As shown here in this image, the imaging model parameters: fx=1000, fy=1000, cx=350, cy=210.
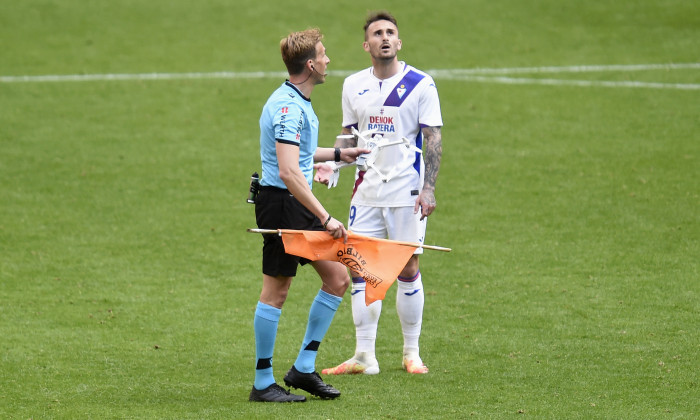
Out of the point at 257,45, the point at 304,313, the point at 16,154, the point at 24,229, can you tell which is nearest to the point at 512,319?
the point at 304,313

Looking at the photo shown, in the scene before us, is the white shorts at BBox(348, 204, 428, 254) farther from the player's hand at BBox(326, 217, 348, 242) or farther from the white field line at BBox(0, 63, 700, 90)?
the white field line at BBox(0, 63, 700, 90)

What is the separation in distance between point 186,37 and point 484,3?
19.4 ft

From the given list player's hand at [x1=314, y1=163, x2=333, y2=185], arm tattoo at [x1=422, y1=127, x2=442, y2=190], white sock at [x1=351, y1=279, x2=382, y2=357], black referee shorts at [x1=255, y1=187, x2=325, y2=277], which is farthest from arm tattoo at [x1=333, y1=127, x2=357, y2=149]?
black referee shorts at [x1=255, y1=187, x2=325, y2=277]

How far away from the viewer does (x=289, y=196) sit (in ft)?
19.9

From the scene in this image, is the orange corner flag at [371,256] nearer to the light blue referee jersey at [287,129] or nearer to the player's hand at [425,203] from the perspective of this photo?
the light blue referee jersey at [287,129]

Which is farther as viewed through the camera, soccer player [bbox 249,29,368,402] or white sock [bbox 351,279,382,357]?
white sock [bbox 351,279,382,357]

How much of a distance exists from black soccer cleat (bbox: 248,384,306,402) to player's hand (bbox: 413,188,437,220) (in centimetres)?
151

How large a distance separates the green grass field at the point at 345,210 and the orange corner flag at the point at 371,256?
720 mm

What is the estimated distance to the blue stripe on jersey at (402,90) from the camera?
22.9ft

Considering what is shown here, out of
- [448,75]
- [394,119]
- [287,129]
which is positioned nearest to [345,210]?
[394,119]

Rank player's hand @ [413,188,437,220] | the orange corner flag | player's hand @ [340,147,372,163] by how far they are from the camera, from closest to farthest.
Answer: the orange corner flag < player's hand @ [340,147,372,163] < player's hand @ [413,188,437,220]

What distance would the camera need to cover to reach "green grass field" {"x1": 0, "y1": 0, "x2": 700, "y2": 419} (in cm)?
665

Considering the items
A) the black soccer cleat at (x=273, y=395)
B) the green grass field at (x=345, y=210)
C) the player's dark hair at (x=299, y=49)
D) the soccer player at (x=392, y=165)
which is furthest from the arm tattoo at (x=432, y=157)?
the black soccer cleat at (x=273, y=395)

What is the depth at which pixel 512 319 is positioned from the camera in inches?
327
